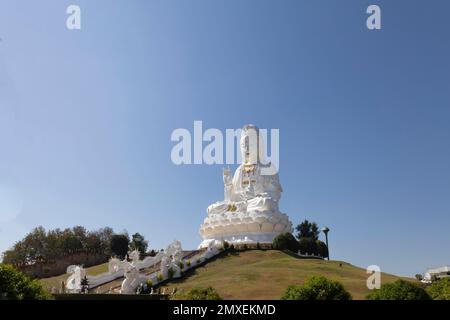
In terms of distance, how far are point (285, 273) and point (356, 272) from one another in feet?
19.5

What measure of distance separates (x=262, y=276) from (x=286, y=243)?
550 inches

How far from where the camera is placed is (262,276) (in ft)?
92.5

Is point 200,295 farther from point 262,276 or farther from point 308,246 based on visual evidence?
point 308,246

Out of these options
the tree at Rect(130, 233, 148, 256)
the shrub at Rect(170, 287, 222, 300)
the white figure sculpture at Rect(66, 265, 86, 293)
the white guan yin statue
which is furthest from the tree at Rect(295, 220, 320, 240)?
the shrub at Rect(170, 287, 222, 300)

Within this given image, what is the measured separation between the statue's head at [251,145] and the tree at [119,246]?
1742 centimetres

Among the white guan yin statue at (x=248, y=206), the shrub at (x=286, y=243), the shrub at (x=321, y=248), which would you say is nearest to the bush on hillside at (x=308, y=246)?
the shrub at (x=321, y=248)

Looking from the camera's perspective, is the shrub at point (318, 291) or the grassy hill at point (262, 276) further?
the grassy hill at point (262, 276)

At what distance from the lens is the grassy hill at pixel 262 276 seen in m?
23.9

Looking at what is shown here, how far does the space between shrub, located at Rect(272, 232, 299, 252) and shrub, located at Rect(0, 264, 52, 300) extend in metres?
28.6

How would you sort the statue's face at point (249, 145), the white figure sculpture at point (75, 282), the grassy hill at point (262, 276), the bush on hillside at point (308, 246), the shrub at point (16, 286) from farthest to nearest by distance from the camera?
the statue's face at point (249, 145) → the bush on hillside at point (308, 246) → the white figure sculpture at point (75, 282) → the grassy hill at point (262, 276) → the shrub at point (16, 286)

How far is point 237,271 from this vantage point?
3064cm

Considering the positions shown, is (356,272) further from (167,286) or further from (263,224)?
(263,224)

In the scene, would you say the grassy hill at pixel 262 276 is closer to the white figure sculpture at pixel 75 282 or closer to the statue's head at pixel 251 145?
the white figure sculpture at pixel 75 282
